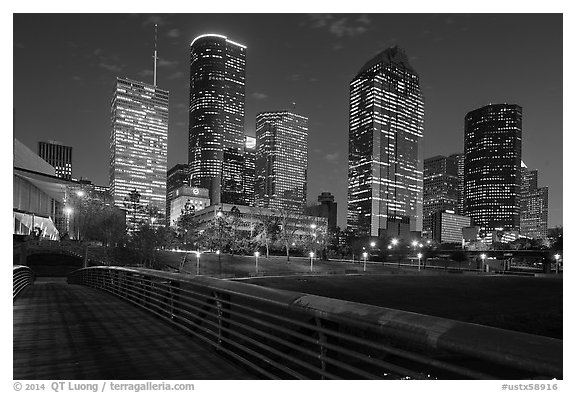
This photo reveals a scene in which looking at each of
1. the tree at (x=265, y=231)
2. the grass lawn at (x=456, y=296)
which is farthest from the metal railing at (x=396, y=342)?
the tree at (x=265, y=231)

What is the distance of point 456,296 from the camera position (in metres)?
57.4

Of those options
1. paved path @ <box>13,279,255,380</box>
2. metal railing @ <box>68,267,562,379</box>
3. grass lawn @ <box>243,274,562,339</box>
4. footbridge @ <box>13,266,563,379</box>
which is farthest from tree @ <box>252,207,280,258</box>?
metal railing @ <box>68,267,562,379</box>

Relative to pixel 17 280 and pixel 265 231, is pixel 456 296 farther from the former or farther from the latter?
pixel 17 280

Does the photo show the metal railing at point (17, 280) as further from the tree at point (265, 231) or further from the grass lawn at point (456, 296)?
the tree at point (265, 231)

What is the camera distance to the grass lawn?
1768 inches

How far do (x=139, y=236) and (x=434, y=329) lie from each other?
200 ft

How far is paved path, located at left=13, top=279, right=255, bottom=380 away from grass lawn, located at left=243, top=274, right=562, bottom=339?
3586 centimetres

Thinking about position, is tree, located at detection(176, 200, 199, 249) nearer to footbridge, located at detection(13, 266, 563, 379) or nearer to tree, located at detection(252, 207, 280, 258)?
tree, located at detection(252, 207, 280, 258)

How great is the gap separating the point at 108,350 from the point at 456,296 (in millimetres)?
55403

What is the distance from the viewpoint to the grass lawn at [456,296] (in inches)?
1768

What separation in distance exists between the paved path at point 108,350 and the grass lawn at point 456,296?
3586 centimetres

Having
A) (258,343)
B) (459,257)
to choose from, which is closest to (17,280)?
(258,343)
